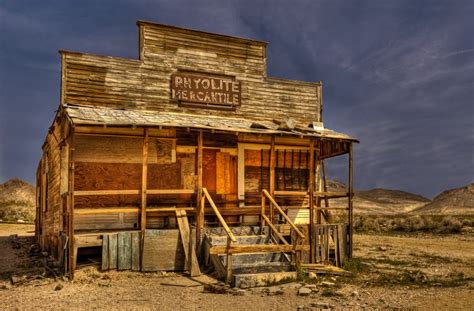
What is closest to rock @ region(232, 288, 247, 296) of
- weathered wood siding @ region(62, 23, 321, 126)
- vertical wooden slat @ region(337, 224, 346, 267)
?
vertical wooden slat @ region(337, 224, 346, 267)

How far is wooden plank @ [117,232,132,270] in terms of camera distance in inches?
504

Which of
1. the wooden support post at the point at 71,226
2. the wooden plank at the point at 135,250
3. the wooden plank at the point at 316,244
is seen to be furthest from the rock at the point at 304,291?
the wooden support post at the point at 71,226

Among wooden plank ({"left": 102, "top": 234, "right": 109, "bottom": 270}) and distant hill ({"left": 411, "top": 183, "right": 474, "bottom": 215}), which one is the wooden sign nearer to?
wooden plank ({"left": 102, "top": 234, "right": 109, "bottom": 270})

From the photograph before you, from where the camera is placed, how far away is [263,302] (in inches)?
385

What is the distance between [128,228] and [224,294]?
5.03 m

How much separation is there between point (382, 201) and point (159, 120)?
283 feet

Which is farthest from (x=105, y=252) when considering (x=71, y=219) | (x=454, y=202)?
(x=454, y=202)

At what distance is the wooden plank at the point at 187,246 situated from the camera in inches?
495

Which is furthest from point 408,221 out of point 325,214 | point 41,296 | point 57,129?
point 41,296

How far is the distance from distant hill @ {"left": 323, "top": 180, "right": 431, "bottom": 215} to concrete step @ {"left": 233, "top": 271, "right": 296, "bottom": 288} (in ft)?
204

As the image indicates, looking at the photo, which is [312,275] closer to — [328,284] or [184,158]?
[328,284]

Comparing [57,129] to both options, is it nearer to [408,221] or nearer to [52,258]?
[52,258]

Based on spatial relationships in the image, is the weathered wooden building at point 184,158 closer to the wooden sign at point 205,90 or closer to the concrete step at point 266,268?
the wooden sign at point 205,90

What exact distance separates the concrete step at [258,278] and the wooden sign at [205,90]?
A: 7.51 meters
